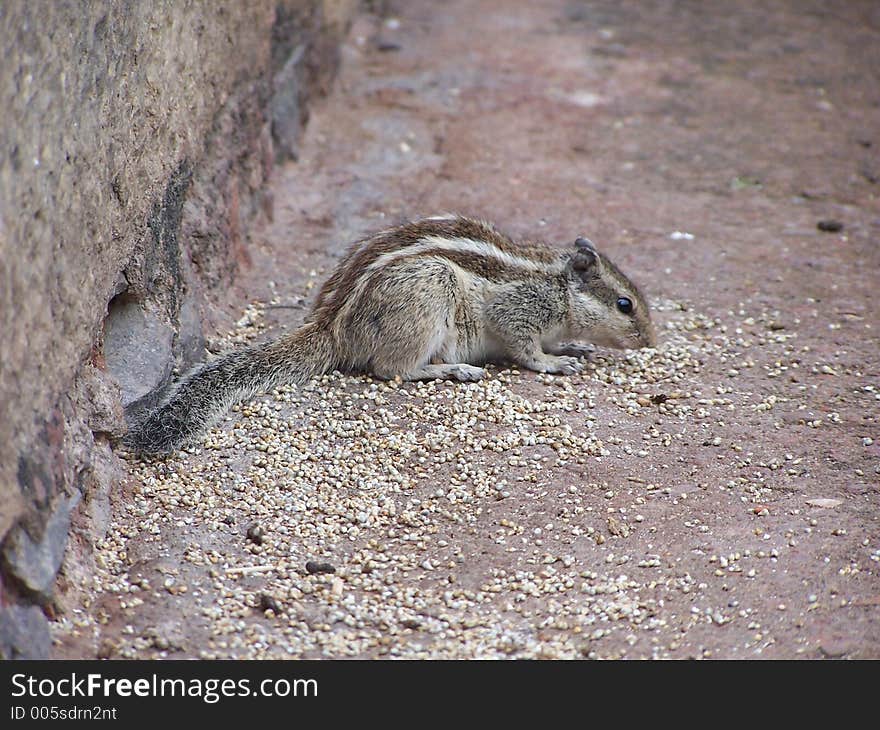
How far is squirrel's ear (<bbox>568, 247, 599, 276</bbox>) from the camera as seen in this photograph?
19.9ft

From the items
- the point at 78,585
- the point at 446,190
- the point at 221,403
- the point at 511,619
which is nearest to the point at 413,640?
the point at 511,619

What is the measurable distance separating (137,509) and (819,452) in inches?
118

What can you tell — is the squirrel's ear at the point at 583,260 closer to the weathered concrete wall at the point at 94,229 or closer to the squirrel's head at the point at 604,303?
the squirrel's head at the point at 604,303

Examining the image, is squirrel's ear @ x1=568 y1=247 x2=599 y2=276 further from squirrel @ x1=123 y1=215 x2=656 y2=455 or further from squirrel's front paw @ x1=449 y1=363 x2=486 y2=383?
squirrel's front paw @ x1=449 y1=363 x2=486 y2=383

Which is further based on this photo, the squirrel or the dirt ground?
the squirrel

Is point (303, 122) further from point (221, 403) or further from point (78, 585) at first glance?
point (78, 585)

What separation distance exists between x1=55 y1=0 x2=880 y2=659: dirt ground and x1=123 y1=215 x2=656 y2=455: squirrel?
4.9 inches

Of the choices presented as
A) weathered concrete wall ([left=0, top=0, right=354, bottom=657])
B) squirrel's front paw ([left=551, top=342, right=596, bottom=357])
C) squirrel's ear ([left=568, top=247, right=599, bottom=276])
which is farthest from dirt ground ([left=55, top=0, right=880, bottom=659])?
squirrel's ear ([left=568, top=247, right=599, bottom=276])

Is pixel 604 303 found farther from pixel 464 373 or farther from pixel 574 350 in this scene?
pixel 464 373

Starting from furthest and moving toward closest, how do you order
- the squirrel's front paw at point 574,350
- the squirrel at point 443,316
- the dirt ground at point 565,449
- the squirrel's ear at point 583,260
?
1. the squirrel's front paw at point 574,350
2. the squirrel's ear at point 583,260
3. the squirrel at point 443,316
4. the dirt ground at point 565,449

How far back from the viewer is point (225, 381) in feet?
17.1

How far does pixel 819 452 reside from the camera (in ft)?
16.8

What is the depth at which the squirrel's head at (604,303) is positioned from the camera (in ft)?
19.9

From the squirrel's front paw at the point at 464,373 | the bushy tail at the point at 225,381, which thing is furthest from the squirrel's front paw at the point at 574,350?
the bushy tail at the point at 225,381
